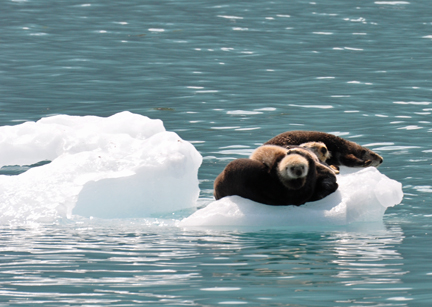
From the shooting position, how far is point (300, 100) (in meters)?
12.7

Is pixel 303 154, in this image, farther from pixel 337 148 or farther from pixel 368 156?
pixel 368 156

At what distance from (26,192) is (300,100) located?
660cm

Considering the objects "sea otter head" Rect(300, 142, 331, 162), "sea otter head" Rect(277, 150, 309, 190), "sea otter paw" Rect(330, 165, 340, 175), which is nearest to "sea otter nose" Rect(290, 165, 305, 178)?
"sea otter head" Rect(277, 150, 309, 190)

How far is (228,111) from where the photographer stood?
12.0m

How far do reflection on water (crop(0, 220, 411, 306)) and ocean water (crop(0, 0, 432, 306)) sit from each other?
1 cm

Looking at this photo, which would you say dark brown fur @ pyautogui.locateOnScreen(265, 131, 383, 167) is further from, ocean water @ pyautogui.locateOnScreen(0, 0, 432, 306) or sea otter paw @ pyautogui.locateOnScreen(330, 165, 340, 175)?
ocean water @ pyautogui.locateOnScreen(0, 0, 432, 306)

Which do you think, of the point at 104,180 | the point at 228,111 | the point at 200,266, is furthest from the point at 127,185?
the point at 228,111

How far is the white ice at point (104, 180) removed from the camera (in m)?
7.05

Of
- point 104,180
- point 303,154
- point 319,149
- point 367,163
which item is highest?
point 303,154

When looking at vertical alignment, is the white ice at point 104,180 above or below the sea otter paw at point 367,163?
below

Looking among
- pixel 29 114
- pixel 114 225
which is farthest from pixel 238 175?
pixel 29 114

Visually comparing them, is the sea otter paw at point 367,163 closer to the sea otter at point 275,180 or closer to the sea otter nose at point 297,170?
the sea otter at point 275,180

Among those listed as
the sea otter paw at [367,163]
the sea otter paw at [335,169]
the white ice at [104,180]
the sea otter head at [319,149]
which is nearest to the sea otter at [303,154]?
the sea otter head at [319,149]

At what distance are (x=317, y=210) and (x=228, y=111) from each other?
5774 millimetres
